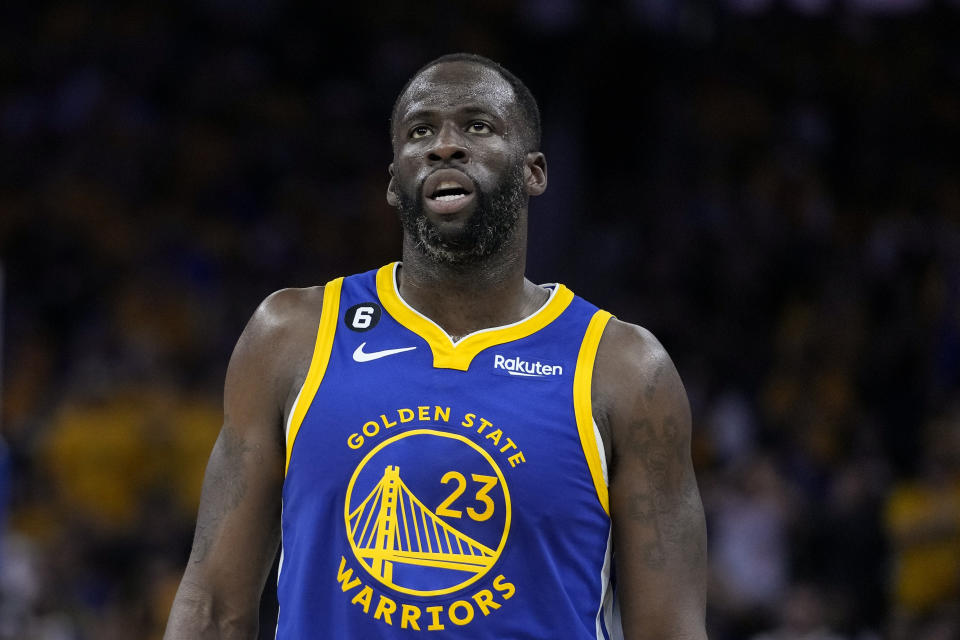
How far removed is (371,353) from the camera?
10.5 feet

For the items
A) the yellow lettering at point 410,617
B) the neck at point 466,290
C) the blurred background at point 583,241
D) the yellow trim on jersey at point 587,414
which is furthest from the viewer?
the blurred background at point 583,241

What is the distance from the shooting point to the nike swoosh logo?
320 centimetres

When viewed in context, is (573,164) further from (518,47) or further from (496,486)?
(496,486)

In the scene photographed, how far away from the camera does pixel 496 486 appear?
9.93 feet

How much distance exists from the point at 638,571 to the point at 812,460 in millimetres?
5988

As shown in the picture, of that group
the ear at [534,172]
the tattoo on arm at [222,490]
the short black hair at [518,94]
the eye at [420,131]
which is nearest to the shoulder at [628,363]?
the ear at [534,172]

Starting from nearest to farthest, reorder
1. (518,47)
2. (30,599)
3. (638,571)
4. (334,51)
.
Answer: (638,571), (30,599), (518,47), (334,51)

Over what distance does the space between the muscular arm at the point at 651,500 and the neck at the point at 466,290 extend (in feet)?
0.98

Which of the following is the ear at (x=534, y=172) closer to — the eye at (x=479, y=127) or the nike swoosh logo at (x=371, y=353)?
the eye at (x=479, y=127)

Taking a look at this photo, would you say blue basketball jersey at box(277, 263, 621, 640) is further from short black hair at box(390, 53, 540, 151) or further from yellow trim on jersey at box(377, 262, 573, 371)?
short black hair at box(390, 53, 540, 151)

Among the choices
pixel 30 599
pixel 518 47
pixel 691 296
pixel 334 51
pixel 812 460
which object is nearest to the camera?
pixel 30 599

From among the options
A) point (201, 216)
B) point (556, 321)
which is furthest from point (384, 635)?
point (201, 216)

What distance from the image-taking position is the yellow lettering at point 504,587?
3.00 m

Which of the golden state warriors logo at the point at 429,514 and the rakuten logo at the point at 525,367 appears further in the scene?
the rakuten logo at the point at 525,367
